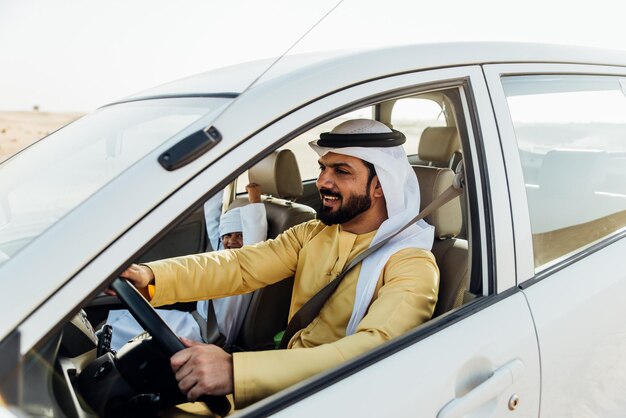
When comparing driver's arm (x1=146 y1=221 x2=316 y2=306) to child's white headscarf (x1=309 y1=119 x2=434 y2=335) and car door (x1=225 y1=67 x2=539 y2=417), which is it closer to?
child's white headscarf (x1=309 y1=119 x2=434 y2=335)

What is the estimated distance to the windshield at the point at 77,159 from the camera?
111cm

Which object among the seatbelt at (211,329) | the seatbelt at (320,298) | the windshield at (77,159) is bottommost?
the seatbelt at (211,329)

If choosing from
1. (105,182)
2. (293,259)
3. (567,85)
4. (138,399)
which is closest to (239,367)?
(138,399)

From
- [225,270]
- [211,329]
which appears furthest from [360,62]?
[211,329]

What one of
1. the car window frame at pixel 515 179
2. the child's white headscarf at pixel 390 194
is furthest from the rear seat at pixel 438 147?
the car window frame at pixel 515 179

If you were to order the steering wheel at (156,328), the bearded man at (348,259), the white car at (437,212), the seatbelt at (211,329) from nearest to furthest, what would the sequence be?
the white car at (437,212), the steering wheel at (156,328), the bearded man at (348,259), the seatbelt at (211,329)

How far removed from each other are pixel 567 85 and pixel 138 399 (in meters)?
1.62

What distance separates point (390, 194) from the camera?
2.02m

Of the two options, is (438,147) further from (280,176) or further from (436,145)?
(280,176)

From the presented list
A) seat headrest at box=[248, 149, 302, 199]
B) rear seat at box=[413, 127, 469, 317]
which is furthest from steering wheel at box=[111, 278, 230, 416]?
seat headrest at box=[248, 149, 302, 199]

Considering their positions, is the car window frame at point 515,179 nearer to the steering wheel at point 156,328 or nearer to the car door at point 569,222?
the car door at point 569,222

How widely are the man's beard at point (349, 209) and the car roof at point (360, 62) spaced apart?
71cm

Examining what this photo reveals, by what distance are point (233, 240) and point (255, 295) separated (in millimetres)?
423

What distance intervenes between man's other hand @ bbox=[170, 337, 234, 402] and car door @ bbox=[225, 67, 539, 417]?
0.28m
